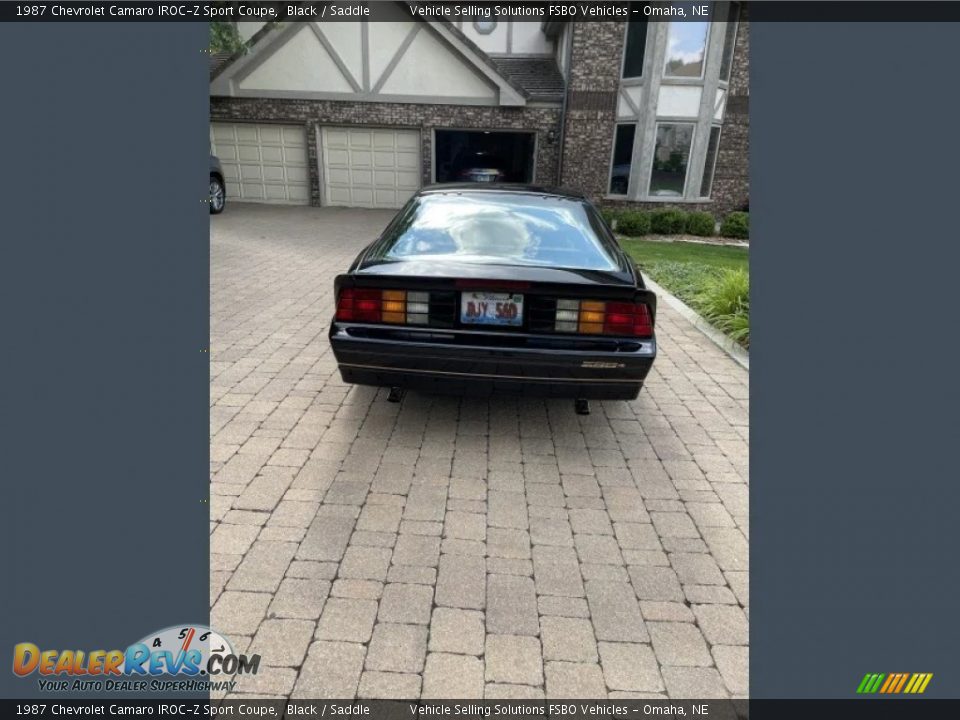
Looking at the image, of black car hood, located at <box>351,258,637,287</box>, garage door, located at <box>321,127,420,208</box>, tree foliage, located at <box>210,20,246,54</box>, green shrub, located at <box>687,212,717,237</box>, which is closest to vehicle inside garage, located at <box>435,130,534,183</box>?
garage door, located at <box>321,127,420,208</box>

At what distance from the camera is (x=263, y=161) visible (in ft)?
54.6

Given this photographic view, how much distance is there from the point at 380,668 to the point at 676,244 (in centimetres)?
1370

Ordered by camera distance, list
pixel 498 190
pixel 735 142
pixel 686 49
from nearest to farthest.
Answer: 1. pixel 498 190
2. pixel 686 49
3. pixel 735 142

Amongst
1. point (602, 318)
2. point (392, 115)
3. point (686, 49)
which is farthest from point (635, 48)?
point (602, 318)

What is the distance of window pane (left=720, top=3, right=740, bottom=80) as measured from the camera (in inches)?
572

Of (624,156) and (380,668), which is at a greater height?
(624,156)

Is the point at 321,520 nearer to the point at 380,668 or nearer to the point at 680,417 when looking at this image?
the point at 380,668

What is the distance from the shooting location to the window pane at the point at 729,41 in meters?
14.5

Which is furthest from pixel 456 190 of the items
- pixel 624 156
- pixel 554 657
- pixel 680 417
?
pixel 624 156

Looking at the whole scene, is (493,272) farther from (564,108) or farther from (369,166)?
(369,166)

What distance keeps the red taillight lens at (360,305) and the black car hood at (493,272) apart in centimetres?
12

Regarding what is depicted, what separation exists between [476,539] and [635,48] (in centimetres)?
1564

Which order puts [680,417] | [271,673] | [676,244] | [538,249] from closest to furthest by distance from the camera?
[271,673] → [538,249] → [680,417] → [676,244]

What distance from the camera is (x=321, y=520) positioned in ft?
9.16
